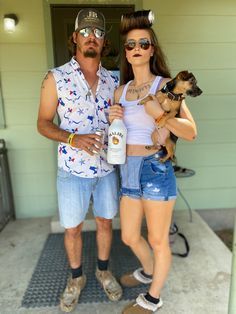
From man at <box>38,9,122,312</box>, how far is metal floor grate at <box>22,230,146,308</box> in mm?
117

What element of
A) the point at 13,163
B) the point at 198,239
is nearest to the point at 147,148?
the point at 198,239

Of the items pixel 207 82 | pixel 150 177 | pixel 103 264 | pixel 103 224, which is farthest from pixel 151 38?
pixel 207 82

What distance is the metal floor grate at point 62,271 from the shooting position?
204 centimetres

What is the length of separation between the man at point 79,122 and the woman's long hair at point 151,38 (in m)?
0.17

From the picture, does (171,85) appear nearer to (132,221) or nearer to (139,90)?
(139,90)

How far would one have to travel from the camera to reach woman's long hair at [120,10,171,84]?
1.58 metres

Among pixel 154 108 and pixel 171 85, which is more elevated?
pixel 171 85

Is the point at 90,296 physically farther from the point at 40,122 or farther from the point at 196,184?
→ the point at 196,184

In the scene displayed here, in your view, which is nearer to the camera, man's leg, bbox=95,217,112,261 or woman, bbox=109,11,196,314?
woman, bbox=109,11,196,314

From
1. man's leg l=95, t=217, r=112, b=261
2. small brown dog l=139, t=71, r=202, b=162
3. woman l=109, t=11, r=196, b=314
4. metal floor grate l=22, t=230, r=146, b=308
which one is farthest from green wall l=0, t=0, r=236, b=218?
small brown dog l=139, t=71, r=202, b=162

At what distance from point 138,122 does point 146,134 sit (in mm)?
79

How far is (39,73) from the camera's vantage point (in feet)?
9.92

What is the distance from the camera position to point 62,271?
2.36 metres

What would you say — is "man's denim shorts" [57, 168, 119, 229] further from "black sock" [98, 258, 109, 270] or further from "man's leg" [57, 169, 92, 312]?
"black sock" [98, 258, 109, 270]
